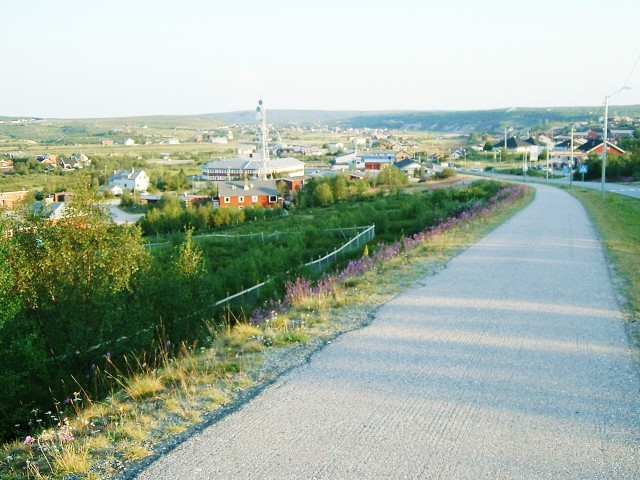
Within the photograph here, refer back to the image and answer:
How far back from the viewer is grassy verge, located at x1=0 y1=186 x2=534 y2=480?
4.58 meters

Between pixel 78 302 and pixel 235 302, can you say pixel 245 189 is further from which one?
pixel 78 302

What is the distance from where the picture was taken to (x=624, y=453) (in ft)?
14.9

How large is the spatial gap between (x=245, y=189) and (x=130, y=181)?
73.1 feet

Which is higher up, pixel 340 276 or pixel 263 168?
pixel 340 276

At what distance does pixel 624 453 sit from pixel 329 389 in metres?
2.49

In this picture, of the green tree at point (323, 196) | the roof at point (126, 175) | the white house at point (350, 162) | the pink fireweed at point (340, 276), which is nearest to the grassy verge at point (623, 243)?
the pink fireweed at point (340, 276)

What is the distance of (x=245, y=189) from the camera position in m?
57.4

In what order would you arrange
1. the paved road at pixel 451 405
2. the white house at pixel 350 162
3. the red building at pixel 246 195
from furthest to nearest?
the white house at pixel 350 162 < the red building at pixel 246 195 < the paved road at pixel 451 405

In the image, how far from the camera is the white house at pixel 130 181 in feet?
236

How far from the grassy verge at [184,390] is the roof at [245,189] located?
155 feet

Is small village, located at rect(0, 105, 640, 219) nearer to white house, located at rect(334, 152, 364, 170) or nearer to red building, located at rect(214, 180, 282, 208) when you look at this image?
red building, located at rect(214, 180, 282, 208)

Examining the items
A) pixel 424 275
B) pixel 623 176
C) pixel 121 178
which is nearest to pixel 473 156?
pixel 623 176

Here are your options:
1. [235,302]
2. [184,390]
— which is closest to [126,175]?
[235,302]

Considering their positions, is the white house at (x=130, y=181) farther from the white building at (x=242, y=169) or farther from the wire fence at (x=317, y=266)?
the wire fence at (x=317, y=266)
